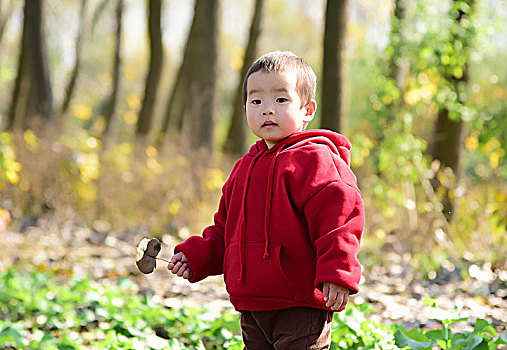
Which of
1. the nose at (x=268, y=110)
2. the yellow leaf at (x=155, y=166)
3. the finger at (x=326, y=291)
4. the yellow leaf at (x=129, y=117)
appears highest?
the nose at (x=268, y=110)

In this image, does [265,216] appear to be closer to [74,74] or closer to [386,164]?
[386,164]

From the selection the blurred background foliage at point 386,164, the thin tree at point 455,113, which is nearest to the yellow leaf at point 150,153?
the blurred background foliage at point 386,164

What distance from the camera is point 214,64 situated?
396 inches

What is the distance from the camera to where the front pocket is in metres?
2.29

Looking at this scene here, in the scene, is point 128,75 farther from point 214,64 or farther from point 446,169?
point 446,169

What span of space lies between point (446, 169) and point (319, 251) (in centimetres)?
568

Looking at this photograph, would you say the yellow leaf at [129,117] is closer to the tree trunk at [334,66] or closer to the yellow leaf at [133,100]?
the yellow leaf at [133,100]

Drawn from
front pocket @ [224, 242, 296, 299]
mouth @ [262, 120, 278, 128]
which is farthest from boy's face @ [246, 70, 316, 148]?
front pocket @ [224, 242, 296, 299]

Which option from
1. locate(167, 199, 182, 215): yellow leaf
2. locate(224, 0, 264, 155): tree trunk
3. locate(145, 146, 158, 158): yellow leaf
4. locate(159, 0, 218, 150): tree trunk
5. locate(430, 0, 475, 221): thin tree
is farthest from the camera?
locate(224, 0, 264, 155): tree trunk

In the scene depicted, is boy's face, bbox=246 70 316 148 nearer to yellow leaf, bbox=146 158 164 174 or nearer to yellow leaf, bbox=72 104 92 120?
yellow leaf, bbox=146 158 164 174

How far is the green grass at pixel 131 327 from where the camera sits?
9.84ft

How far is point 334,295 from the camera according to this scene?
7.08ft

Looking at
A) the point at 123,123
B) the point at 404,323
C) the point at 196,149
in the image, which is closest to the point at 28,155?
the point at 196,149

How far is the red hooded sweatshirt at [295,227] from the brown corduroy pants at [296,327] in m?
0.05
